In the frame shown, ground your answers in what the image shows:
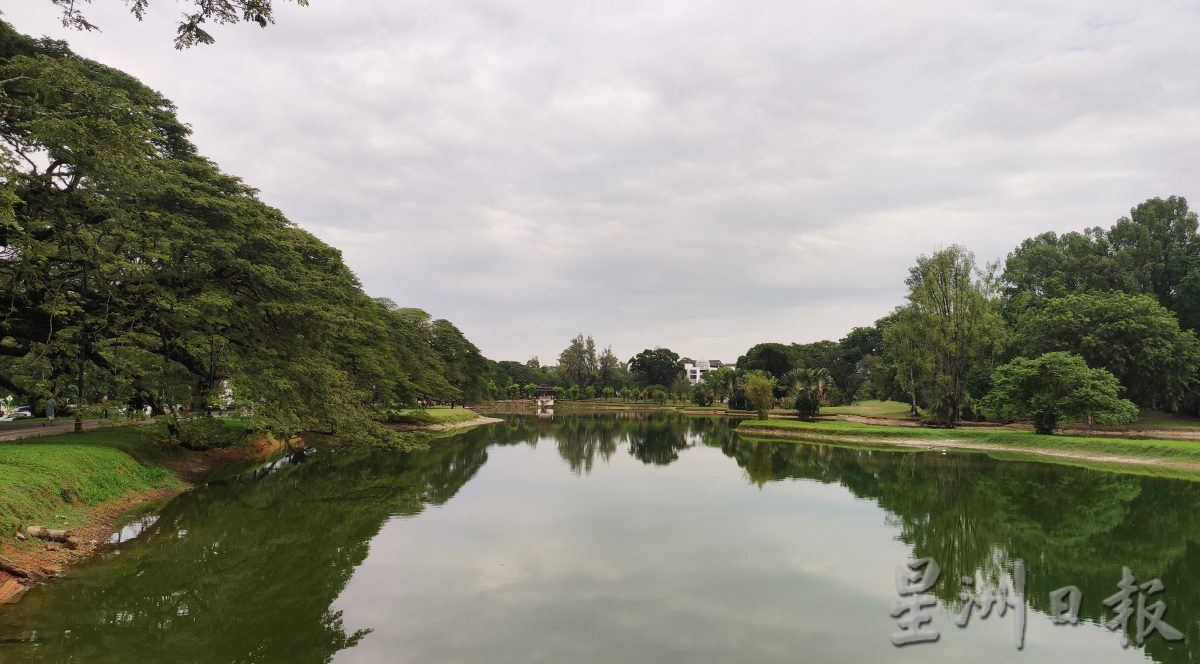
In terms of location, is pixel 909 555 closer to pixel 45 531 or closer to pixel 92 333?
pixel 45 531

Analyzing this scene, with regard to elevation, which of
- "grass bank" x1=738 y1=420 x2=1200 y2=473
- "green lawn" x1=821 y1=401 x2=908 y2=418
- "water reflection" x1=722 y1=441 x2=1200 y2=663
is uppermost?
"green lawn" x1=821 y1=401 x2=908 y2=418

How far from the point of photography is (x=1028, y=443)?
35.4 metres

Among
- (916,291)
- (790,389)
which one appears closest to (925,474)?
(916,291)

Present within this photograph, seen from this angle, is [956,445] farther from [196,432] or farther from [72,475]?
[72,475]

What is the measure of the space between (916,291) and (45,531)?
56.7m

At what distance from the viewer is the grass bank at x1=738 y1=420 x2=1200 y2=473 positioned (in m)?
29.1

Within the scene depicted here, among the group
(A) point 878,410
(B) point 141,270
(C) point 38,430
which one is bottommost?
(A) point 878,410

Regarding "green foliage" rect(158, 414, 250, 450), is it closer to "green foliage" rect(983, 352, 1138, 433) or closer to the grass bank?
the grass bank

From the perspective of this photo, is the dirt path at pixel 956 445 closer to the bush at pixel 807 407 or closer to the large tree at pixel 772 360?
the bush at pixel 807 407

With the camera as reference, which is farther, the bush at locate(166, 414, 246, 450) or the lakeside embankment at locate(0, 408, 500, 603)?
the bush at locate(166, 414, 246, 450)

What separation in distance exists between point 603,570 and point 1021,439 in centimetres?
3453

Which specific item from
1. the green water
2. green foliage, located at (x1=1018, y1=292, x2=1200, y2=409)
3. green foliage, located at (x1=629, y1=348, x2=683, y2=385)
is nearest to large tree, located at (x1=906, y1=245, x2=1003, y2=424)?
green foliage, located at (x1=1018, y1=292, x2=1200, y2=409)

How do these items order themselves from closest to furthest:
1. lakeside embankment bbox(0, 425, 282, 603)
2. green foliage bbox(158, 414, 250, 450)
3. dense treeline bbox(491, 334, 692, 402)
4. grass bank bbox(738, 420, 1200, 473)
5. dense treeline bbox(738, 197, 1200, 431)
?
1. lakeside embankment bbox(0, 425, 282, 603)
2. green foliage bbox(158, 414, 250, 450)
3. grass bank bbox(738, 420, 1200, 473)
4. dense treeline bbox(738, 197, 1200, 431)
5. dense treeline bbox(491, 334, 692, 402)

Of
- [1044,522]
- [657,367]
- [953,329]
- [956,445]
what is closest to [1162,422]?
[953,329]
